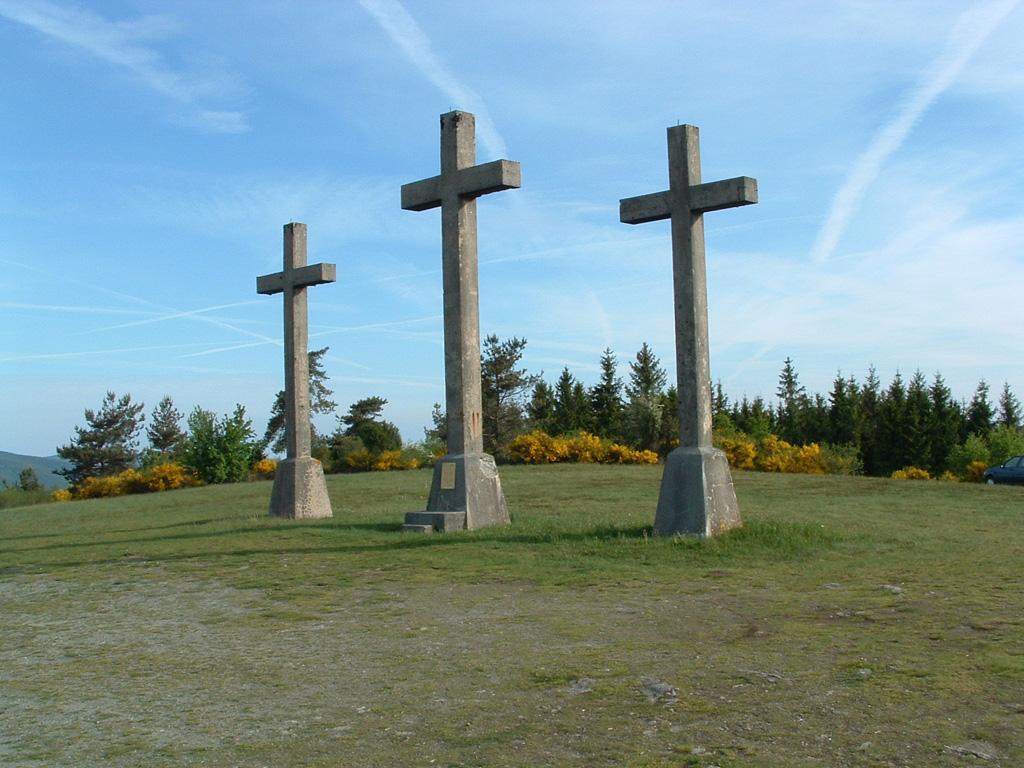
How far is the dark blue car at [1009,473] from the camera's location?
2759cm

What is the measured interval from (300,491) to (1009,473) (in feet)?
67.9

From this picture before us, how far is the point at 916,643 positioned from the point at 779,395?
255ft

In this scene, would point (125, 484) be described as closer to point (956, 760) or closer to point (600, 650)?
point (600, 650)

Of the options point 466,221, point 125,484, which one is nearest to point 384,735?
point 466,221

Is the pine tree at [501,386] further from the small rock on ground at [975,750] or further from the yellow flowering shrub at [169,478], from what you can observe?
the small rock on ground at [975,750]

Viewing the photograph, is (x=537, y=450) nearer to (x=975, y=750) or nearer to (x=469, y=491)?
(x=469, y=491)

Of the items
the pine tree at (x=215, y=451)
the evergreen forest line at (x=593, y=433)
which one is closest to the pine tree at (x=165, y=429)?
the evergreen forest line at (x=593, y=433)

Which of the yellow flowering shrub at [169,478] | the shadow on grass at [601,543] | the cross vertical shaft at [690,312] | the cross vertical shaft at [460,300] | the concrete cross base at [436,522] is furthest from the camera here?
the yellow flowering shrub at [169,478]

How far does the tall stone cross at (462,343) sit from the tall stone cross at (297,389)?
139 inches

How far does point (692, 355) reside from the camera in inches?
447

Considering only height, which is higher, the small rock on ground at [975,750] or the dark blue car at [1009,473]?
the dark blue car at [1009,473]

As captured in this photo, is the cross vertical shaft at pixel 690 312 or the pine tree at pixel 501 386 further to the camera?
the pine tree at pixel 501 386

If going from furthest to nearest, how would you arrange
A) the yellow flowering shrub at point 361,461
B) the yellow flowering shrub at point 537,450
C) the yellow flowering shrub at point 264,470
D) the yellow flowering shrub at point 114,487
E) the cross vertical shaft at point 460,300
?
the yellow flowering shrub at point 264,470 → the yellow flowering shrub at point 114,487 → the yellow flowering shrub at point 361,461 → the yellow flowering shrub at point 537,450 → the cross vertical shaft at point 460,300

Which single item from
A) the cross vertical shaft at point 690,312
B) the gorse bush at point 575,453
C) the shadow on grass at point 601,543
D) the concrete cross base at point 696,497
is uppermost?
the cross vertical shaft at point 690,312
